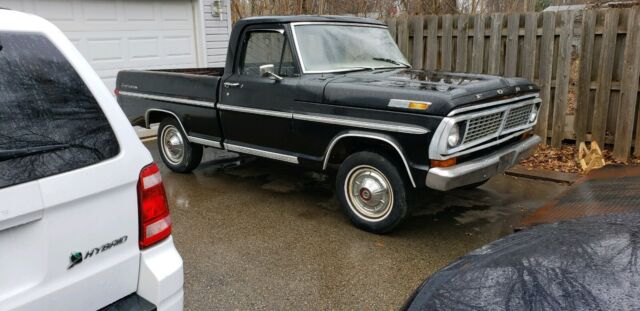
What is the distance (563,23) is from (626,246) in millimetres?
5835

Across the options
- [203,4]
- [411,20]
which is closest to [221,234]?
[411,20]

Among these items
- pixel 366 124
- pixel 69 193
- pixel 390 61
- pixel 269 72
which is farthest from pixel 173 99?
pixel 69 193

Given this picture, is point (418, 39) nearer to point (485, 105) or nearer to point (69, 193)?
point (485, 105)

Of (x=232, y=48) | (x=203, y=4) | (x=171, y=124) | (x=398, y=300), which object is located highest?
(x=203, y=4)

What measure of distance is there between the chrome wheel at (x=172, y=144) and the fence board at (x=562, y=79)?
5100 mm

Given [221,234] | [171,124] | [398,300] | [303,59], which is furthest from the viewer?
[171,124]

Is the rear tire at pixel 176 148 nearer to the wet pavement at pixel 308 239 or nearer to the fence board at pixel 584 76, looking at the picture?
the wet pavement at pixel 308 239

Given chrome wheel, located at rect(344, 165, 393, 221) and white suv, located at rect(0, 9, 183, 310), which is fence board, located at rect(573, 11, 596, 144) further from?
white suv, located at rect(0, 9, 183, 310)

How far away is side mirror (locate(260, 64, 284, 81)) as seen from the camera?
16.9ft

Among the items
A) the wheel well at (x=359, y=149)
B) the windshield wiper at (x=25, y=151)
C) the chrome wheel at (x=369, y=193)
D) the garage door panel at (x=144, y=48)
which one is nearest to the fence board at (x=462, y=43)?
the wheel well at (x=359, y=149)

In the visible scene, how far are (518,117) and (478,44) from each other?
308cm

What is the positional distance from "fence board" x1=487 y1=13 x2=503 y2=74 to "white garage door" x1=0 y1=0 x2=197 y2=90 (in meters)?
5.67

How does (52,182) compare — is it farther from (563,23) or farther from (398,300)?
(563,23)

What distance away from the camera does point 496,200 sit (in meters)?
5.79
